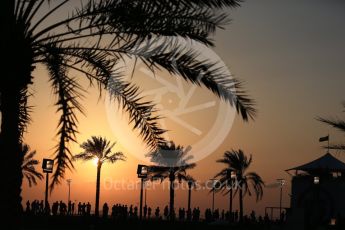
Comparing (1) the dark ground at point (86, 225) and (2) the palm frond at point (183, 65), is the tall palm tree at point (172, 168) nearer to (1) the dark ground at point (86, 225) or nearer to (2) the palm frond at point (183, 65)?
(1) the dark ground at point (86, 225)

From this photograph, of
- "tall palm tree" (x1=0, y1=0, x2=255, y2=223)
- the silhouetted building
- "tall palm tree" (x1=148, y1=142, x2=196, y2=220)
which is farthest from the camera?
"tall palm tree" (x1=148, y1=142, x2=196, y2=220)

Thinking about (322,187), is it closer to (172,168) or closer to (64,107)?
(172,168)

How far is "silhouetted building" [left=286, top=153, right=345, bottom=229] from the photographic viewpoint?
121 feet

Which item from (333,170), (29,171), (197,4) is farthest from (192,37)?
(29,171)

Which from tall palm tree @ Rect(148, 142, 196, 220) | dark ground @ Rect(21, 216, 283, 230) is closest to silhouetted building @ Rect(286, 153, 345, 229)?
dark ground @ Rect(21, 216, 283, 230)

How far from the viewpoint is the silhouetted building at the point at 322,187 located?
36.9m

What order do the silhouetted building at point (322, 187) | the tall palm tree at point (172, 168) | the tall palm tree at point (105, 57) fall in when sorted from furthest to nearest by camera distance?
the tall palm tree at point (172, 168)
the silhouetted building at point (322, 187)
the tall palm tree at point (105, 57)

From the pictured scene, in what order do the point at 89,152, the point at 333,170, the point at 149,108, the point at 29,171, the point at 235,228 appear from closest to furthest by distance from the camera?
the point at 149,108, the point at 235,228, the point at 333,170, the point at 89,152, the point at 29,171

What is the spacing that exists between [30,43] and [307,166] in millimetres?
33541

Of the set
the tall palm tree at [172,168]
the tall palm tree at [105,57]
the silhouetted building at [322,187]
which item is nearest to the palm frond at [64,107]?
the tall palm tree at [105,57]

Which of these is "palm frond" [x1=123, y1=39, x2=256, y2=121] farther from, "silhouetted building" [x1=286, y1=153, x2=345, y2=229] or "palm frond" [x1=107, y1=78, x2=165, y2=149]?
"silhouetted building" [x1=286, y1=153, x2=345, y2=229]

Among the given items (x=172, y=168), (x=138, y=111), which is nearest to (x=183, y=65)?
(x=138, y=111)

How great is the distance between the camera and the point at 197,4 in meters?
12.3

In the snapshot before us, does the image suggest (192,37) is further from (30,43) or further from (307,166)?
(307,166)
